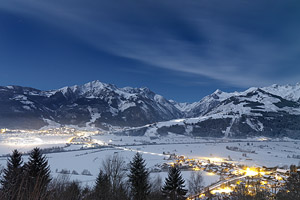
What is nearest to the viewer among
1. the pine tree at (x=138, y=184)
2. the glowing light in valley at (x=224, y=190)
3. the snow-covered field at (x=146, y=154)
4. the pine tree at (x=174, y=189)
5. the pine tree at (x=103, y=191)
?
the pine tree at (x=103, y=191)

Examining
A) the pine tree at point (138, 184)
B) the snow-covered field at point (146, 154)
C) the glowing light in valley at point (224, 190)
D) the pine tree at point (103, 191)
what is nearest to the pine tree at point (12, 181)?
the pine tree at point (103, 191)

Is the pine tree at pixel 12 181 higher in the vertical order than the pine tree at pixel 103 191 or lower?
higher

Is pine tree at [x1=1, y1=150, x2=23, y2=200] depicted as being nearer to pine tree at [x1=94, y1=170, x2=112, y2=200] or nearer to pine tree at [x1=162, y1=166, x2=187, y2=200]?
pine tree at [x1=94, y1=170, x2=112, y2=200]

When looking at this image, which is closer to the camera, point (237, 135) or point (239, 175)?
point (239, 175)

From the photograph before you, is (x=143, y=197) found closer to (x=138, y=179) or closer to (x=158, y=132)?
(x=138, y=179)

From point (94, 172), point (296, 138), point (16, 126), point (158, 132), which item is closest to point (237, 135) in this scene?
point (296, 138)

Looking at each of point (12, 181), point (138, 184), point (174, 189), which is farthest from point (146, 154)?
point (12, 181)

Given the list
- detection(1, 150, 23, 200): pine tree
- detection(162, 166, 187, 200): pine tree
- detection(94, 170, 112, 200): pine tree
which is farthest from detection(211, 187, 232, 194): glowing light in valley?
detection(1, 150, 23, 200): pine tree

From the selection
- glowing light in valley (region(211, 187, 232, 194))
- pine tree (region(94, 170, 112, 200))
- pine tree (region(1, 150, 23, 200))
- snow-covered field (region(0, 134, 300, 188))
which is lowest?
glowing light in valley (region(211, 187, 232, 194))

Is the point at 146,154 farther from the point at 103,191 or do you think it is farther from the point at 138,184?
the point at 103,191

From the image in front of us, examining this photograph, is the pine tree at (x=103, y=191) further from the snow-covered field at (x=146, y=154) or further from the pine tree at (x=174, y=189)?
the snow-covered field at (x=146, y=154)

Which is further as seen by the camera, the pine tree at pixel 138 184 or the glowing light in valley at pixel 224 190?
the glowing light in valley at pixel 224 190
